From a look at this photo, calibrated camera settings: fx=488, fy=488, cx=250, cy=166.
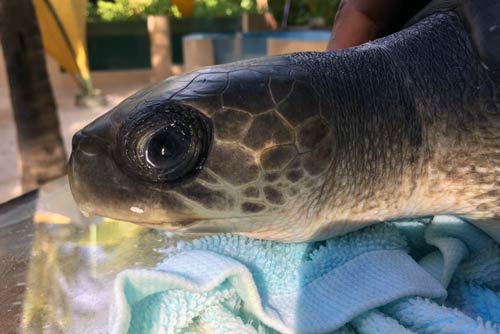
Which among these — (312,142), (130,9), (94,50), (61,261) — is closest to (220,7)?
(130,9)

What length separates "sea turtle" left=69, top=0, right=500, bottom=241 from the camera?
60cm

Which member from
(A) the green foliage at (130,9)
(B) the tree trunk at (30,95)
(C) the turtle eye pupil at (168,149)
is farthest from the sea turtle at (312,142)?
(A) the green foliage at (130,9)

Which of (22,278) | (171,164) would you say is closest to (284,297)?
(171,164)

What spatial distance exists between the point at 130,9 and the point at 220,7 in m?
1.42

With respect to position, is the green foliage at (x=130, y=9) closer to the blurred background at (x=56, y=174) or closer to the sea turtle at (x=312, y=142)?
the blurred background at (x=56, y=174)

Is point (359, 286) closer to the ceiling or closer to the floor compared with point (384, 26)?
closer to the floor

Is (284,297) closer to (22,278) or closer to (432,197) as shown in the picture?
(432,197)

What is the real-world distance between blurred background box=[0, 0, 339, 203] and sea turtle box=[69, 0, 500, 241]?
1673 millimetres

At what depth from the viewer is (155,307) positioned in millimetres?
592

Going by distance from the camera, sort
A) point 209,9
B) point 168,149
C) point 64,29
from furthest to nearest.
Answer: point 209,9
point 64,29
point 168,149

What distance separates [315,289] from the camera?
A: 0.62 m

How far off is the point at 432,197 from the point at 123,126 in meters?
0.44

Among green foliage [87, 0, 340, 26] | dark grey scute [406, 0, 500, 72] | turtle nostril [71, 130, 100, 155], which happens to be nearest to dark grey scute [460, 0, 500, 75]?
dark grey scute [406, 0, 500, 72]

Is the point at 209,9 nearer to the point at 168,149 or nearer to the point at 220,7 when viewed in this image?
the point at 220,7
